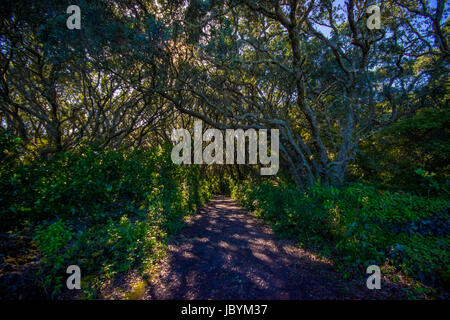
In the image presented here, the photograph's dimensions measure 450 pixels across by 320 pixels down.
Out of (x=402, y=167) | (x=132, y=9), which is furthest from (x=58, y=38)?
(x=402, y=167)

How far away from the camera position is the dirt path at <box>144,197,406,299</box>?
271cm

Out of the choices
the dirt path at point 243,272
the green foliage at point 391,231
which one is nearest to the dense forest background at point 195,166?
the green foliage at point 391,231

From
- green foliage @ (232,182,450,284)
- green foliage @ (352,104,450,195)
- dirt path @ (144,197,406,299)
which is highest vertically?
green foliage @ (352,104,450,195)

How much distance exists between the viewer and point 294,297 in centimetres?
265

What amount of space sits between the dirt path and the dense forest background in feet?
1.17

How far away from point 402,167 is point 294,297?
7975mm

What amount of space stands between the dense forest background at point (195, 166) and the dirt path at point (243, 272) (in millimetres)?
356

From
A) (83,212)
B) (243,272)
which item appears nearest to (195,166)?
(83,212)

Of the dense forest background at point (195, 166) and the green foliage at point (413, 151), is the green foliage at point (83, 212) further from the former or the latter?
the green foliage at point (413, 151)

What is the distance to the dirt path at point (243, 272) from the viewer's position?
2713 millimetres

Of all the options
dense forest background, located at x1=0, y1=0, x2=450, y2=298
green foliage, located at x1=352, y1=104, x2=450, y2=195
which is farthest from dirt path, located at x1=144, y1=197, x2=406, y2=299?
green foliage, located at x1=352, y1=104, x2=450, y2=195

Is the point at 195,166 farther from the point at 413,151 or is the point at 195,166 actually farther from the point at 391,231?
the point at 413,151

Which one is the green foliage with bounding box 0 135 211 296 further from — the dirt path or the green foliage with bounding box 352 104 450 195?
the green foliage with bounding box 352 104 450 195
